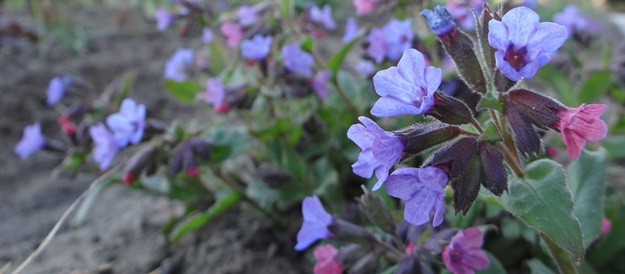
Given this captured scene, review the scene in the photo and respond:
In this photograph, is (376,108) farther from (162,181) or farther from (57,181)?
(57,181)

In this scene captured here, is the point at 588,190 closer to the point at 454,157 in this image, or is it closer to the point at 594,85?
the point at 454,157

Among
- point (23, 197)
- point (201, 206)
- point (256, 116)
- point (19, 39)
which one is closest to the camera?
point (201, 206)

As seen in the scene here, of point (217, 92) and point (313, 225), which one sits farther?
point (217, 92)

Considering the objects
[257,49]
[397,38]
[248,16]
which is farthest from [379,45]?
[248,16]

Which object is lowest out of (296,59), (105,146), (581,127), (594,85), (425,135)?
(594,85)

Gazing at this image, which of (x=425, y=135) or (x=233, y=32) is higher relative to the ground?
(x=233, y=32)

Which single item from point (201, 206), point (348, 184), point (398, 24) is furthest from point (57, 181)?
point (398, 24)
